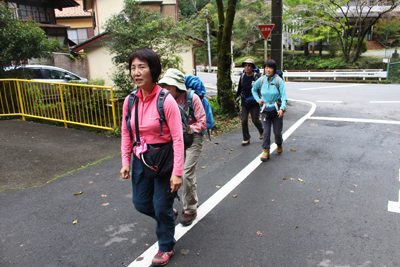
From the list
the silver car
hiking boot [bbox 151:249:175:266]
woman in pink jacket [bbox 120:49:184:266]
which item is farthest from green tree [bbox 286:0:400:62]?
hiking boot [bbox 151:249:175:266]

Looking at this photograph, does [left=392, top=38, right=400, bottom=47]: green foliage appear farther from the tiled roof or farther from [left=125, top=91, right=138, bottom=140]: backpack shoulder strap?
[left=125, top=91, right=138, bottom=140]: backpack shoulder strap

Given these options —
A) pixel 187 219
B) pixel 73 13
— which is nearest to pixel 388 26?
pixel 73 13

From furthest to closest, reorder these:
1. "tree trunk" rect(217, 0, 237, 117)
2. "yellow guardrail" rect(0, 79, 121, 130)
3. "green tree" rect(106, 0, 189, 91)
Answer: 1. "green tree" rect(106, 0, 189, 91)
2. "tree trunk" rect(217, 0, 237, 117)
3. "yellow guardrail" rect(0, 79, 121, 130)

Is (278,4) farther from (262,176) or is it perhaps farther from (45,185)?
(45,185)

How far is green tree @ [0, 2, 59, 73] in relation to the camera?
9.03 meters

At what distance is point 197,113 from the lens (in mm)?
3635

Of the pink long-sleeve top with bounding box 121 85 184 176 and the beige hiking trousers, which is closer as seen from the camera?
the pink long-sleeve top with bounding box 121 85 184 176

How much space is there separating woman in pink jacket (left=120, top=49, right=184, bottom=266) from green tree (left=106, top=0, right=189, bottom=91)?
28.5ft

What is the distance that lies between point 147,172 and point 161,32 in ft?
30.8

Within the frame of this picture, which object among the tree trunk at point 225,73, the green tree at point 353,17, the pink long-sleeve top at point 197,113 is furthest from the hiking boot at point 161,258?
the green tree at point 353,17

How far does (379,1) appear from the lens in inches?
987

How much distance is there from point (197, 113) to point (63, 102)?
220 inches

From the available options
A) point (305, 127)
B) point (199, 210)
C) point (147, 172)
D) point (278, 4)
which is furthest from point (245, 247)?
point (278, 4)

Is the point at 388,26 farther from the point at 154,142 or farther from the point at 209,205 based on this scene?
the point at 154,142
